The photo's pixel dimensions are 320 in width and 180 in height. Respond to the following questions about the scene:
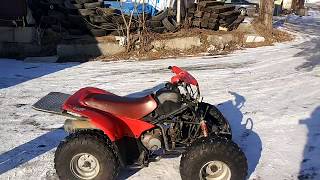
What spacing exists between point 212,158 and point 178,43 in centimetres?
979

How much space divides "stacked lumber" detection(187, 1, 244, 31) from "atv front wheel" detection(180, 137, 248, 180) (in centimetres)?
1144

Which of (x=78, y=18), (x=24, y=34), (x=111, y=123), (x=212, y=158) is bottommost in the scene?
(x=212, y=158)

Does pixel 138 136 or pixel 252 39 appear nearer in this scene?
pixel 138 136

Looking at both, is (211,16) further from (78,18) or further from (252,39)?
(78,18)

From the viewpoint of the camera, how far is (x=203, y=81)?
9.33 meters

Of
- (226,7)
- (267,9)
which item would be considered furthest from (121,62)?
(267,9)

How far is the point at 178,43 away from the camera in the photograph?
13.6m

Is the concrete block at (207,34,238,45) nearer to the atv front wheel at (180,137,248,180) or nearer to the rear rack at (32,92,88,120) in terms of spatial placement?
the rear rack at (32,92,88,120)

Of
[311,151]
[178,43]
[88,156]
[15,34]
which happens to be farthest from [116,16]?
[88,156]

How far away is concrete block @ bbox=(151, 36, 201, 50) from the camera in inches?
529

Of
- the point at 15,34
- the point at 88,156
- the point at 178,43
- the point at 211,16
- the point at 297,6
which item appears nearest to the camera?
the point at 88,156

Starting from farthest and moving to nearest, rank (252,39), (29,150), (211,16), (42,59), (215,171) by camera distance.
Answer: (211,16) → (252,39) → (42,59) → (29,150) → (215,171)

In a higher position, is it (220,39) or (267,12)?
(267,12)

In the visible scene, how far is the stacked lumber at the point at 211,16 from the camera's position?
49.9 ft
